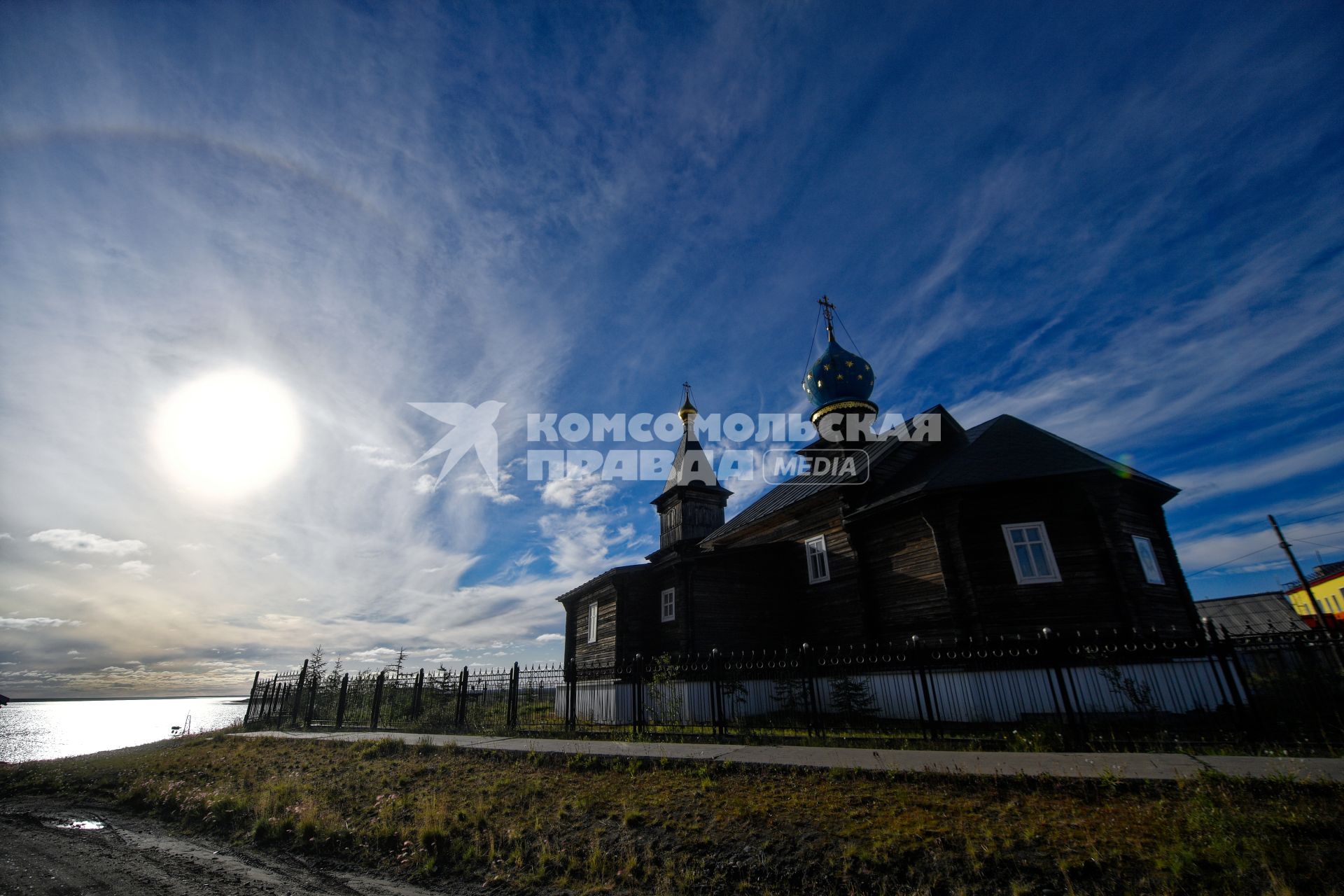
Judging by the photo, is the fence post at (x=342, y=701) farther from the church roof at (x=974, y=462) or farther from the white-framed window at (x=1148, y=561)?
the white-framed window at (x=1148, y=561)

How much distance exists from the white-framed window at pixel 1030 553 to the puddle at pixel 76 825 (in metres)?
19.3

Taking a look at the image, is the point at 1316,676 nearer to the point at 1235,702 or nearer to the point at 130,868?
the point at 1235,702

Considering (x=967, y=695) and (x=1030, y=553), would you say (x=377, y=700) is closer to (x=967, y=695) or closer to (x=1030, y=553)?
(x=967, y=695)

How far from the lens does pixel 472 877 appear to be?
612 cm

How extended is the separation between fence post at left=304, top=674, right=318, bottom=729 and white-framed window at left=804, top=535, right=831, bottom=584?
19553 millimetres

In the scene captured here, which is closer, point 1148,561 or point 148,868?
point 148,868

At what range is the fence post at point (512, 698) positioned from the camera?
1555 centimetres

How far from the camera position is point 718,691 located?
1162cm

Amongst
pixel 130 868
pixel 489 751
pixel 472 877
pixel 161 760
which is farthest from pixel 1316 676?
pixel 161 760

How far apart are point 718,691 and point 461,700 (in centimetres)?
893

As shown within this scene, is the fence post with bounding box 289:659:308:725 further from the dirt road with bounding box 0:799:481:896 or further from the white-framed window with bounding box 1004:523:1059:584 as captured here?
the white-framed window with bounding box 1004:523:1059:584

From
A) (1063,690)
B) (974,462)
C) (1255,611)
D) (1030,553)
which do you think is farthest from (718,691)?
(1255,611)

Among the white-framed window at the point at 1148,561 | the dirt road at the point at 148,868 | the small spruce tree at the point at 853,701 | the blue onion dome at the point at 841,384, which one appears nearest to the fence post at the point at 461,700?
the dirt road at the point at 148,868

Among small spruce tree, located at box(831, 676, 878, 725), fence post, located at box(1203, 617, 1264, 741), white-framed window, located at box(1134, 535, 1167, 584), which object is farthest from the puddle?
white-framed window, located at box(1134, 535, 1167, 584)
